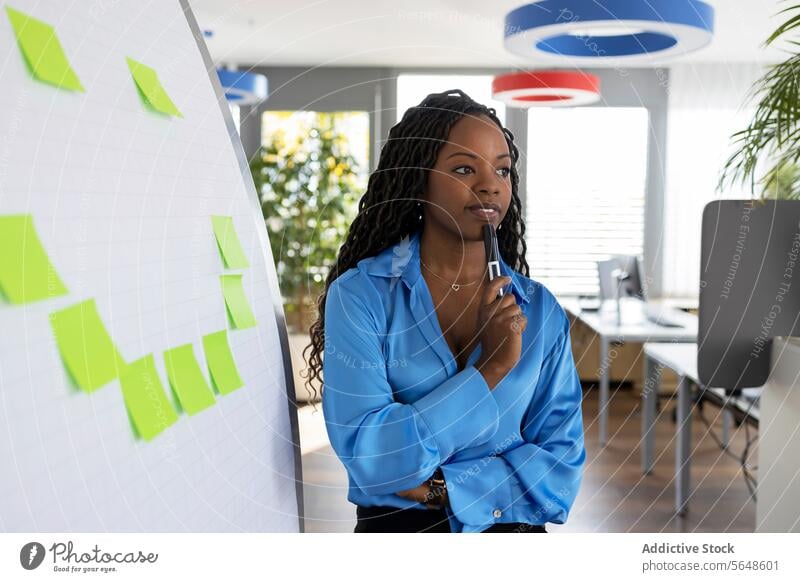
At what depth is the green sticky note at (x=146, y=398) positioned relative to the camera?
2.68 ft

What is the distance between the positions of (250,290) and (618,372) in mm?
4388

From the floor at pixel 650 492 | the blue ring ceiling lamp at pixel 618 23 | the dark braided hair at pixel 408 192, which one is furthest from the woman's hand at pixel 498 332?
the floor at pixel 650 492

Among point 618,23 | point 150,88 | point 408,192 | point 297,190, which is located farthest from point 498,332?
point 297,190

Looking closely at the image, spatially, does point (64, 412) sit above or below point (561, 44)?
below

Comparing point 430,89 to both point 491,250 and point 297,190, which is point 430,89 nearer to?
point 491,250

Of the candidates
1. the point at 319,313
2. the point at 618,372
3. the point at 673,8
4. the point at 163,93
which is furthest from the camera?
the point at 618,372

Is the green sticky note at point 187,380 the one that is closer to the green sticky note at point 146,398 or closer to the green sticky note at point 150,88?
the green sticky note at point 146,398

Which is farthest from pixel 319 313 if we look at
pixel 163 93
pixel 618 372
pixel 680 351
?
pixel 618 372

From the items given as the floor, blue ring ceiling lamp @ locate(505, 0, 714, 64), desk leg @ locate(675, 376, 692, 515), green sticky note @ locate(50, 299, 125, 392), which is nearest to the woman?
green sticky note @ locate(50, 299, 125, 392)

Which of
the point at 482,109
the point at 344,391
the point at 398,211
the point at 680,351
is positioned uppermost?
the point at 482,109

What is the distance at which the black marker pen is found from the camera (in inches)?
36.4

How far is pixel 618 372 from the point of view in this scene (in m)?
5.09

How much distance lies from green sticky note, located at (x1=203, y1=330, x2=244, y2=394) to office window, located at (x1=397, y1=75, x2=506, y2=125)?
0.35 metres
